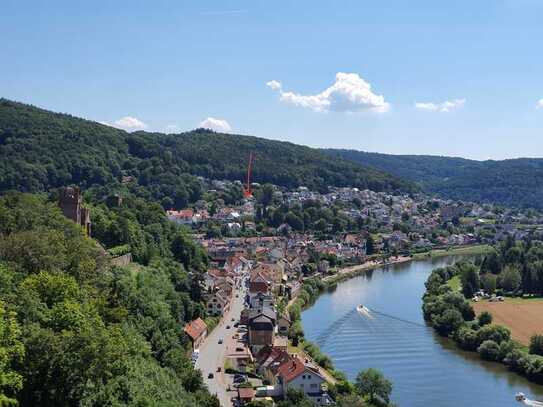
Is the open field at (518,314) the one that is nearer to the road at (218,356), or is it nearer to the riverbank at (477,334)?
the riverbank at (477,334)

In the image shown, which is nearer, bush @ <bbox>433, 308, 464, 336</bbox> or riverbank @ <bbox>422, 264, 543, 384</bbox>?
riverbank @ <bbox>422, 264, 543, 384</bbox>

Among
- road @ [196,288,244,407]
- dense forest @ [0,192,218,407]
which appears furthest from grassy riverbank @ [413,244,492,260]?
dense forest @ [0,192,218,407]

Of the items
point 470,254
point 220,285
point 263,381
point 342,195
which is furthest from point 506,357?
point 342,195

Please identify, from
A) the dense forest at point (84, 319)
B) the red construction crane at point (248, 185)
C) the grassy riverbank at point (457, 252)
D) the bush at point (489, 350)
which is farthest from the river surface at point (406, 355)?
the red construction crane at point (248, 185)

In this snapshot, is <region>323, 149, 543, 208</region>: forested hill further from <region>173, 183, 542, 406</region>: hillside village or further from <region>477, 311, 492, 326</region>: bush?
<region>477, 311, 492, 326</region>: bush

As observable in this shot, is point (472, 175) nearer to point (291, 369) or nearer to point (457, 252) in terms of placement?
point (457, 252)

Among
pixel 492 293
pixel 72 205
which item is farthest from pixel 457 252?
pixel 72 205

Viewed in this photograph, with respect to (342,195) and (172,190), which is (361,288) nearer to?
(172,190)
